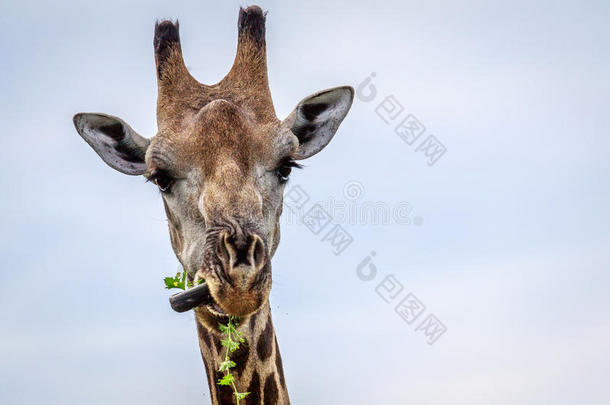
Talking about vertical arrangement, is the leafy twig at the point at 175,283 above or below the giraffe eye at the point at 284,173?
below

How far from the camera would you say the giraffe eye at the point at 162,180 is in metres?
8.32

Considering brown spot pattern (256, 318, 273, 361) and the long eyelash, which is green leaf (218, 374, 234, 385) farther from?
the long eyelash

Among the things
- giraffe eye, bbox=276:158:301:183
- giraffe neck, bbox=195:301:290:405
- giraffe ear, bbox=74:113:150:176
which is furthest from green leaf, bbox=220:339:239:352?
giraffe ear, bbox=74:113:150:176

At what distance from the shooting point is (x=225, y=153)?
7.92m

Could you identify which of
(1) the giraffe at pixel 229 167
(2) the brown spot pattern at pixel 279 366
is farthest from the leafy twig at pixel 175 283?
(2) the brown spot pattern at pixel 279 366

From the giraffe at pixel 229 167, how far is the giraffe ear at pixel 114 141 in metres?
0.01

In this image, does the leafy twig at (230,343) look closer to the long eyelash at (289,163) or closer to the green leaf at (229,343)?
the green leaf at (229,343)

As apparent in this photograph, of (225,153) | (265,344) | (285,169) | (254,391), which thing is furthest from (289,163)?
(254,391)

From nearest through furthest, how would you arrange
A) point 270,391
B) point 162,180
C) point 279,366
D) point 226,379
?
point 226,379
point 162,180
point 270,391
point 279,366

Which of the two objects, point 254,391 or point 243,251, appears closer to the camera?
point 243,251

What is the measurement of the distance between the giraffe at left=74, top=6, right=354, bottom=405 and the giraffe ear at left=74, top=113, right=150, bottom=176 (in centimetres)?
1

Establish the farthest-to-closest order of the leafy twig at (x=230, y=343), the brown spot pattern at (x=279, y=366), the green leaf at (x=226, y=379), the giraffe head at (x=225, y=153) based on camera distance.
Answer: the brown spot pattern at (x=279, y=366), the green leaf at (x=226, y=379), the leafy twig at (x=230, y=343), the giraffe head at (x=225, y=153)

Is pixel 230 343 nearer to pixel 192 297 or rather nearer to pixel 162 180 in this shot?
pixel 192 297

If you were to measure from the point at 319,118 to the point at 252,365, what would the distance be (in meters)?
3.40
